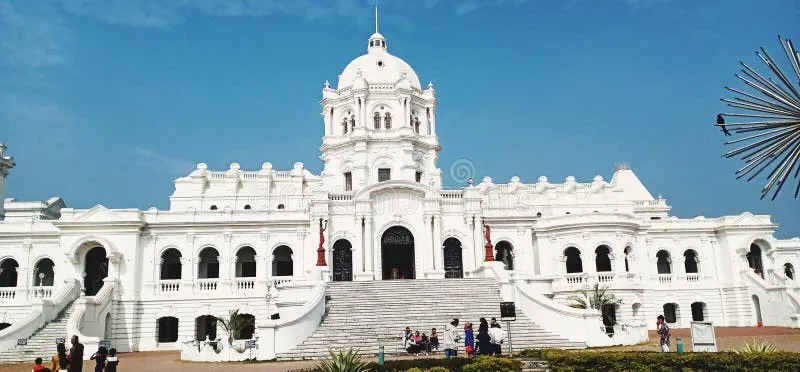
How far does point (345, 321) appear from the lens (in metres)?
27.3

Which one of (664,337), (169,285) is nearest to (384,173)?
(169,285)

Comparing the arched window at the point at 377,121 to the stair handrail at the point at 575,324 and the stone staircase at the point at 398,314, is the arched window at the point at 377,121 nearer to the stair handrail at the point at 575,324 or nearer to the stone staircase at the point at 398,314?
the stone staircase at the point at 398,314

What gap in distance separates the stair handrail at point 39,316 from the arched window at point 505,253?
84.2 ft

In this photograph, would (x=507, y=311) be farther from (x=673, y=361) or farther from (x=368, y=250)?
(x=368, y=250)

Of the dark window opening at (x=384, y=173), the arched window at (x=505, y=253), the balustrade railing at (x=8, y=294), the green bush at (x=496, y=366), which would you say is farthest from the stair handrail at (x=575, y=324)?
the balustrade railing at (x=8, y=294)

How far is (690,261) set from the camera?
45.6m

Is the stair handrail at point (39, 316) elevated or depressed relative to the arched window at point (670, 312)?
elevated

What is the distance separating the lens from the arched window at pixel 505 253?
4228cm

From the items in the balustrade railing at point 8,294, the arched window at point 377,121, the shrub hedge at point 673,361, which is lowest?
the shrub hedge at point 673,361

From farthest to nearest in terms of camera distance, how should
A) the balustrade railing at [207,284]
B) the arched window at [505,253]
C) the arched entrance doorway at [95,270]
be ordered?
the arched window at [505,253] < the arched entrance doorway at [95,270] < the balustrade railing at [207,284]

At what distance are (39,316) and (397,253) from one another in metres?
19.6

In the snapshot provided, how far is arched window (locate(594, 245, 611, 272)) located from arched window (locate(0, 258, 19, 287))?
38226 mm

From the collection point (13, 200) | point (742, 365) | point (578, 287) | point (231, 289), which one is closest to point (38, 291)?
point (231, 289)

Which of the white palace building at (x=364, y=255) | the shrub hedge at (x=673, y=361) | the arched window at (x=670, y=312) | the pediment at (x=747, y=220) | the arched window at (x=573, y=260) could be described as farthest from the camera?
the pediment at (x=747, y=220)
